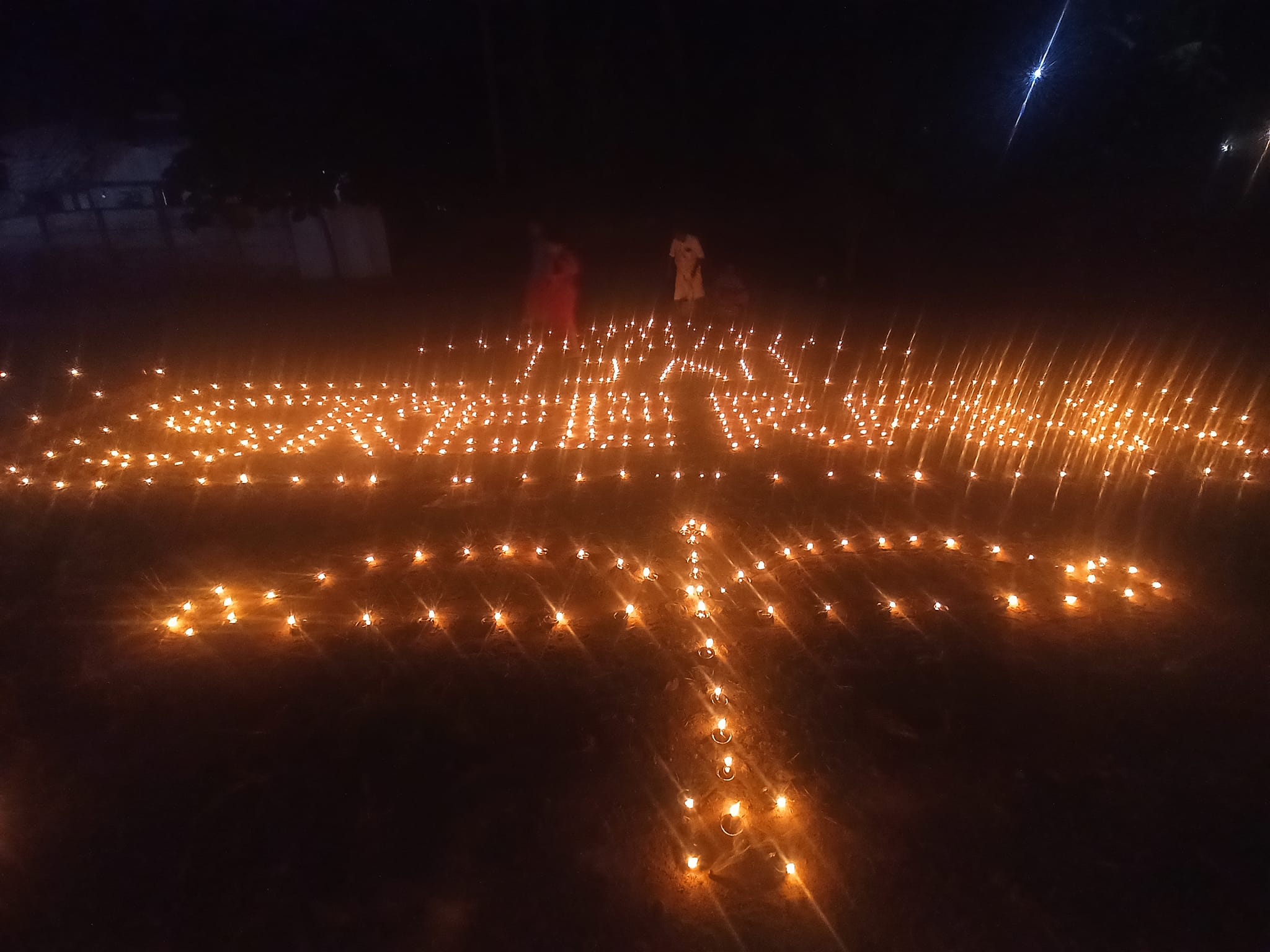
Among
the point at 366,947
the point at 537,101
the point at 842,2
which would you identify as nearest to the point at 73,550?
the point at 366,947

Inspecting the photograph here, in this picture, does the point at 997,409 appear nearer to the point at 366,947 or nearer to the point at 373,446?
the point at 373,446

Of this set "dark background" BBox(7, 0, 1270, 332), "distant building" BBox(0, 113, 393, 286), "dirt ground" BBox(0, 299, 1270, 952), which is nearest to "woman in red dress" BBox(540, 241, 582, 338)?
"dark background" BBox(7, 0, 1270, 332)

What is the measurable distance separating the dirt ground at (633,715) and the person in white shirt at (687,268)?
18.3ft

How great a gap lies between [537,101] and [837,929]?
13478 mm

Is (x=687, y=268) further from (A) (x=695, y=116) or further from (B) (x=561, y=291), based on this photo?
(A) (x=695, y=116)

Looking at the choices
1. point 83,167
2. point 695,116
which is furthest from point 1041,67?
point 83,167

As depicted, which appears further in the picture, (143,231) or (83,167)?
(83,167)

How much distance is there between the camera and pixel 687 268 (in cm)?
1130

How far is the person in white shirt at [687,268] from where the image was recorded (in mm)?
11219

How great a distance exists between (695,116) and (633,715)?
43.0 ft

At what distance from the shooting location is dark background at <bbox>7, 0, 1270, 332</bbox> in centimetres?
1252

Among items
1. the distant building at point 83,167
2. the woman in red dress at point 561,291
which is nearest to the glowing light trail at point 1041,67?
the woman in red dress at point 561,291

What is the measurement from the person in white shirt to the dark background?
2924 millimetres

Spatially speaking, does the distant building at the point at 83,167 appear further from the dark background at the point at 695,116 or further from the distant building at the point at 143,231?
the dark background at the point at 695,116
